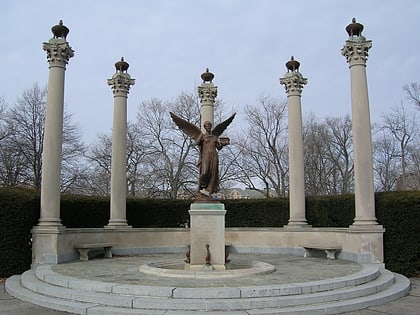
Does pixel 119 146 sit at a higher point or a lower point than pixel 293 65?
lower

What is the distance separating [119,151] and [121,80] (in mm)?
3702

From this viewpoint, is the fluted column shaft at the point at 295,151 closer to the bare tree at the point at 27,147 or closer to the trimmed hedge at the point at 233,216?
the trimmed hedge at the point at 233,216

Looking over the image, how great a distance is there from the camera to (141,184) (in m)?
41.4

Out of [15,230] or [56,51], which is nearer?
[15,230]

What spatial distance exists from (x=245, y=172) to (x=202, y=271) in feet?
98.8

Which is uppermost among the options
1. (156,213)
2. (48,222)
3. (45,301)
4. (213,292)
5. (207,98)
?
(207,98)

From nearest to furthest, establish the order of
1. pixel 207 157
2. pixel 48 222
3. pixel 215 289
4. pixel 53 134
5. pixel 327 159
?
pixel 215 289, pixel 207 157, pixel 48 222, pixel 53 134, pixel 327 159

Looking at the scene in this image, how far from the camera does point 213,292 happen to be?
9461 millimetres

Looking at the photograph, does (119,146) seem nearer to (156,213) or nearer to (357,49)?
(156,213)

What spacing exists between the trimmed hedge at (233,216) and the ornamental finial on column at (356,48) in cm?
560

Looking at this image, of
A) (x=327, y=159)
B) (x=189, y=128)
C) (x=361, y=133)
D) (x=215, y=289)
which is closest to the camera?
(x=215, y=289)

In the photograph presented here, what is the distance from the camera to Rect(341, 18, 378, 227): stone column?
1639cm

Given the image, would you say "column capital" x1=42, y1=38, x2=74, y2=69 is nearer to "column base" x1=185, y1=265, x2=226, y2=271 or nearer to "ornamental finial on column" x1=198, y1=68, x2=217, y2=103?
"ornamental finial on column" x1=198, y1=68, x2=217, y2=103

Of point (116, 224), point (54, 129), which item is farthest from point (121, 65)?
point (116, 224)
